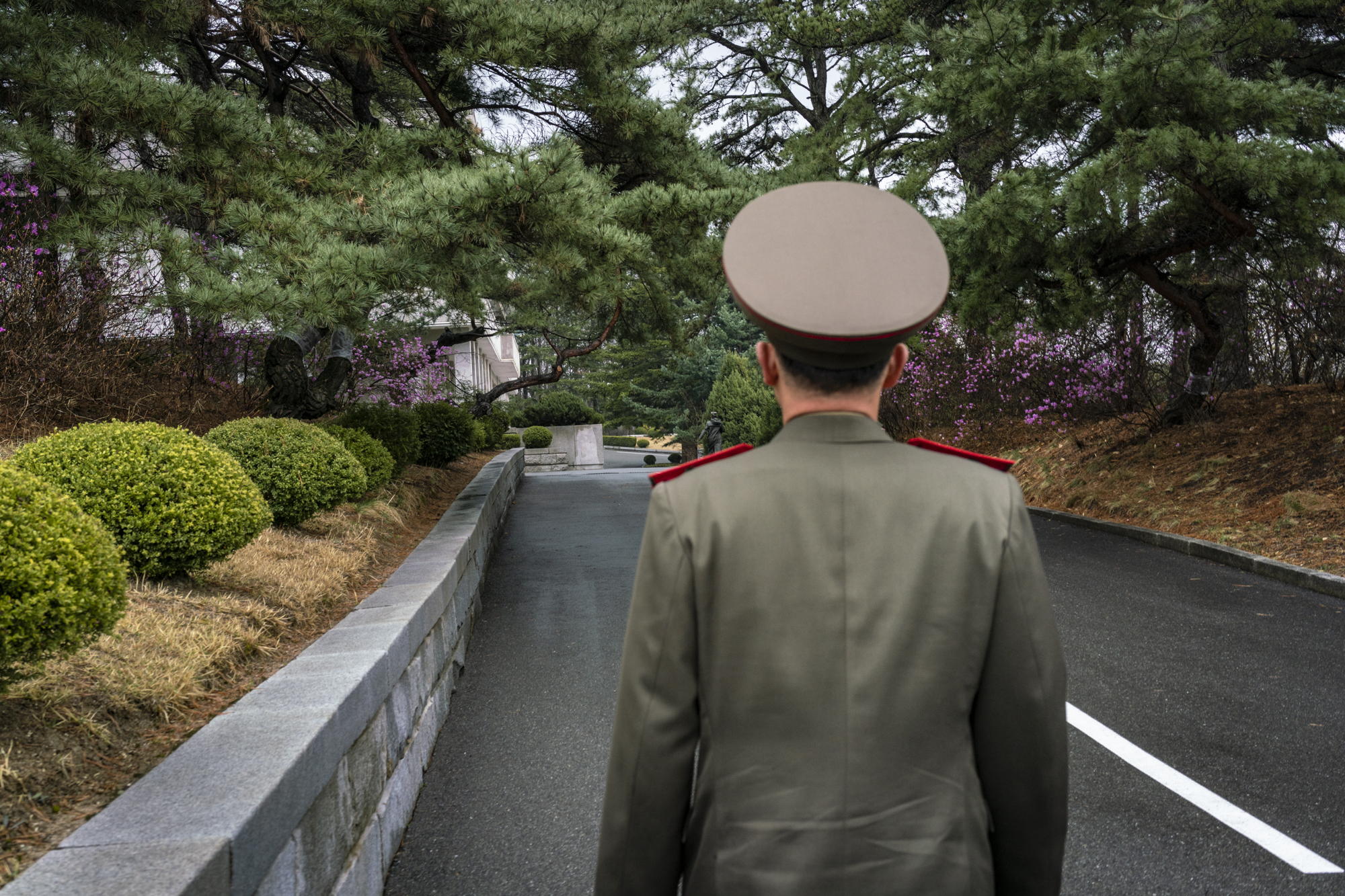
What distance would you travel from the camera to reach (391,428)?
11.1 m

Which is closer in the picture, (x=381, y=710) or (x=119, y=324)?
(x=381, y=710)

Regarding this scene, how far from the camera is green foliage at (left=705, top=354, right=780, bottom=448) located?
953 inches

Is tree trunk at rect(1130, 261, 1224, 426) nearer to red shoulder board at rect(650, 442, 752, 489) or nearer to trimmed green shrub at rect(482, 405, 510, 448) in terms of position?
red shoulder board at rect(650, 442, 752, 489)

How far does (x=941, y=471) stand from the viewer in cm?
140

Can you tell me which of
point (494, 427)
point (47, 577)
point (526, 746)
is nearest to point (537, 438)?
point (494, 427)

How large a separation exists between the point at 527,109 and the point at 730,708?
10.2 metres

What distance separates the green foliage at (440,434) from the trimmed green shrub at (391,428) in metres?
2.55

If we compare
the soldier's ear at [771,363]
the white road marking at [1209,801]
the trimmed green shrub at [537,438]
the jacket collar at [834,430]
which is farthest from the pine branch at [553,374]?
the jacket collar at [834,430]

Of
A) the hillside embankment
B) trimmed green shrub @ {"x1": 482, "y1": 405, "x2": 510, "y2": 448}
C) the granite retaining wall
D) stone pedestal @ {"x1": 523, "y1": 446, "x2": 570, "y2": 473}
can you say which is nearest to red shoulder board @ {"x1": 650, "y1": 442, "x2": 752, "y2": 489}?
the granite retaining wall

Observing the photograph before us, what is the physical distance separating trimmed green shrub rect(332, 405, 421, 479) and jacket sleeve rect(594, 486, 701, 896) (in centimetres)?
990

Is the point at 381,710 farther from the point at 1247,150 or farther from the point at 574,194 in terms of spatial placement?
the point at 1247,150

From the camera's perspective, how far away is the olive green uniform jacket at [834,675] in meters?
1.33

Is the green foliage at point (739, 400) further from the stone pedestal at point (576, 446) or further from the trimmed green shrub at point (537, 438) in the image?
the trimmed green shrub at point (537, 438)

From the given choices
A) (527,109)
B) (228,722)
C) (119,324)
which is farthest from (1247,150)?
(119,324)
